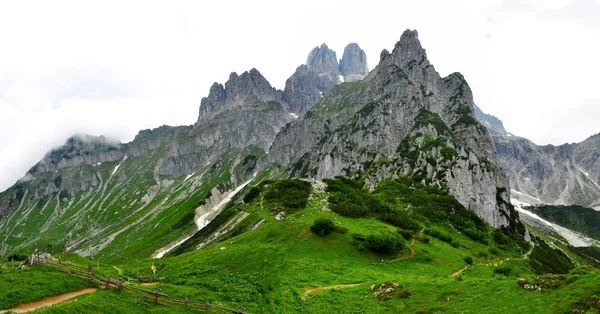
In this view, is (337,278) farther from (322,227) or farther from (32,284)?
(32,284)

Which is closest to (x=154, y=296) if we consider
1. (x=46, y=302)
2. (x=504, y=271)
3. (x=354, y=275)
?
(x=46, y=302)

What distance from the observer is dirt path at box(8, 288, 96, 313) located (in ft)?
92.3

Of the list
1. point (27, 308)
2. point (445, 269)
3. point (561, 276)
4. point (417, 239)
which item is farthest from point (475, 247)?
point (27, 308)

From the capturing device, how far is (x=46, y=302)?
3031 centimetres

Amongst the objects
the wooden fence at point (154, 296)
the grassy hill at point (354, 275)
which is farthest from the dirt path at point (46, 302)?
the grassy hill at point (354, 275)

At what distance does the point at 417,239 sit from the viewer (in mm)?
73938

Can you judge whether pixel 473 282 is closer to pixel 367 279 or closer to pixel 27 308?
pixel 367 279

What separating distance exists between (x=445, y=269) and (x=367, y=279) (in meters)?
17.9

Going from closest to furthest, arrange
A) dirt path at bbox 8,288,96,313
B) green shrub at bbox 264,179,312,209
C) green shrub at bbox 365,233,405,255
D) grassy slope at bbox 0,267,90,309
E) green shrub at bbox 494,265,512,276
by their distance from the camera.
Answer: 1. dirt path at bbox 8,288,96,313
2. grassy slope at bbox 0,267,90,309
3. green shrub at bbox 494,265,512,276
4. green shrub at bbox 365,233,405,255
5. green shrub at bbox 264,179,312,209

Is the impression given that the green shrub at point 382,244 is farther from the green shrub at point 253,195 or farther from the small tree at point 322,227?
the green shrub at point 253,195

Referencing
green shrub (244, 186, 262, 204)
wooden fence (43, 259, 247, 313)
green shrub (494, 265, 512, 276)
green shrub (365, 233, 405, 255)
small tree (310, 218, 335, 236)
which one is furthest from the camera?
green shrub (244, 186, 262, 204)

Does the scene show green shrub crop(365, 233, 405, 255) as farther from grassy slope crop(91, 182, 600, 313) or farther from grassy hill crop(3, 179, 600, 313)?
grassy slope crop(91, 182, 600, 313)

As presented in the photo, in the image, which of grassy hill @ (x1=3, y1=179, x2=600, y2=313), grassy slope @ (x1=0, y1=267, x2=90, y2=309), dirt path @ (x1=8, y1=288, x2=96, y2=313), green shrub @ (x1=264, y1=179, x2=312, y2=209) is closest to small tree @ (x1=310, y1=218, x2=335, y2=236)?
grassy hill @ (x1=3, y1=179, x2=600, y2=313)

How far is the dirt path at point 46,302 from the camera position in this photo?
92.3 ft
